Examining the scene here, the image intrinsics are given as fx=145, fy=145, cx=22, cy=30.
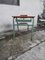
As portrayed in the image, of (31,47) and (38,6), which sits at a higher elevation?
(38,6)

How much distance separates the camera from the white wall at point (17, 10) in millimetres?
6582

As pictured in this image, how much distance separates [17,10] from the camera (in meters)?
7.41

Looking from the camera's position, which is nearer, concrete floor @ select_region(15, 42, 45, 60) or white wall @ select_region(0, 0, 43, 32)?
concrete floor @ select_region(15, 42, 45, 60)

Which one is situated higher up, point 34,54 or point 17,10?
point 17,10

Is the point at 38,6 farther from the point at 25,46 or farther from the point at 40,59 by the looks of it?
the point at 40,59

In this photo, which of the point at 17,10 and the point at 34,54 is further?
the point at 17,10

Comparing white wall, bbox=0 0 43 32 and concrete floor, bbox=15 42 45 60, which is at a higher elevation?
white wall, bbox=0 0 43 32

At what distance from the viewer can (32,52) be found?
432 cm

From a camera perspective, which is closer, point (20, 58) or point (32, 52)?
point (20, 58)

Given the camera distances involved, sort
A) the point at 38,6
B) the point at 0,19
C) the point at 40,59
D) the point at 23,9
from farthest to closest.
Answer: the point at 38,6, the point at 23,9, the point at 0,19, the point at 40,59

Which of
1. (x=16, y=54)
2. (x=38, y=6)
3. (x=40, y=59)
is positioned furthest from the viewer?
(x=38, y=6)

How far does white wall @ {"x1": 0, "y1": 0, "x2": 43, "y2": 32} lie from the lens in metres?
6.58

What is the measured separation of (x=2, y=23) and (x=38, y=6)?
3397 millimetres

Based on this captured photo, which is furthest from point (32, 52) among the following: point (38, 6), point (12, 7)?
point (38, 6)
